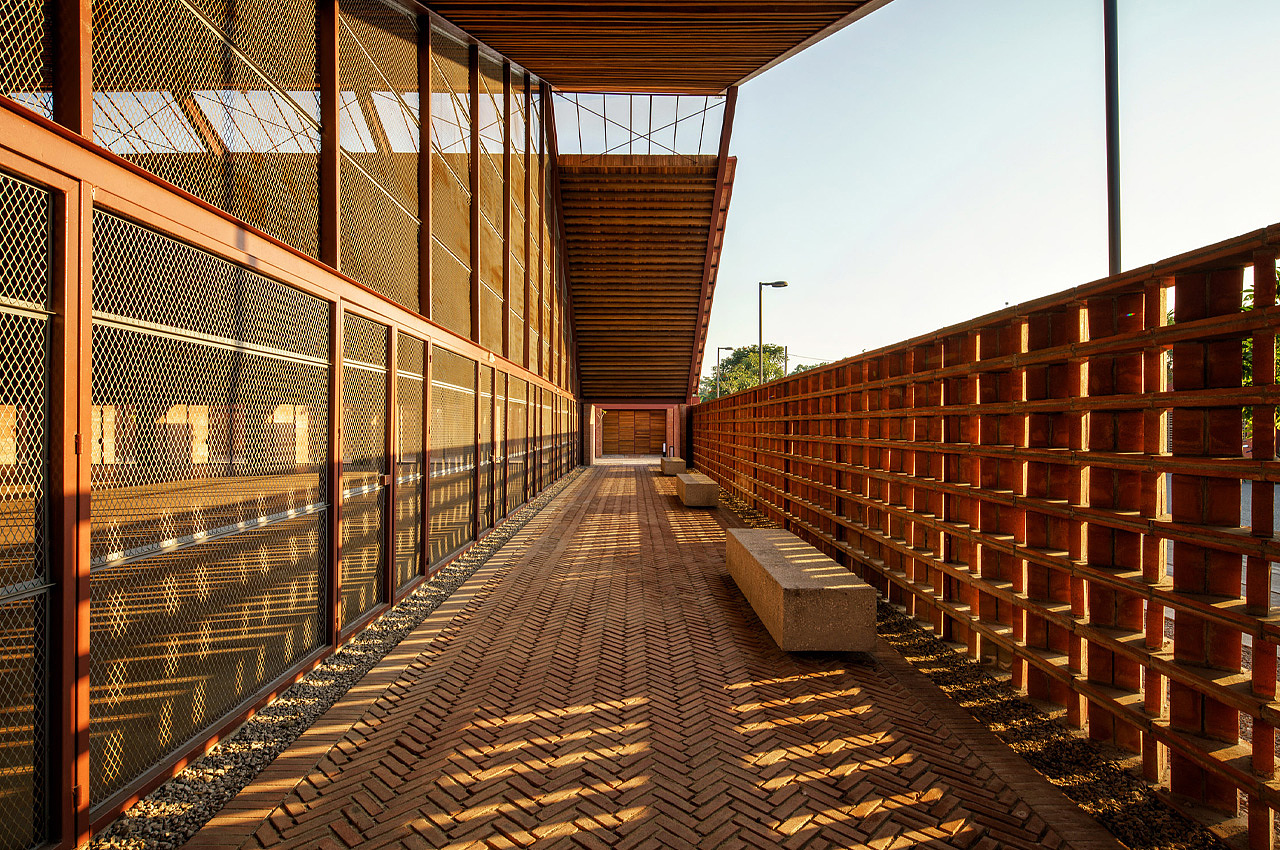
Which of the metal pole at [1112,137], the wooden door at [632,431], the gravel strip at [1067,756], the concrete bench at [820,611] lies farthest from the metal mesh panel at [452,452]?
the wooden door at [632,431]

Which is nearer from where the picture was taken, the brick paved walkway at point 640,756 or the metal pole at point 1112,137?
the brick paved walkway at point 640,756

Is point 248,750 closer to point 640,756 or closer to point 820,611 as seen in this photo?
point 640,756

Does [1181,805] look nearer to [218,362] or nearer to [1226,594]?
[1226,594]

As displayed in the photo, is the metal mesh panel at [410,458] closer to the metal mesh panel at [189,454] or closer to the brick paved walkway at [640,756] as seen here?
the metal mesh panel at [189,454]

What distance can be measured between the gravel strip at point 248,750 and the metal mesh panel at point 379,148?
10.4 feet

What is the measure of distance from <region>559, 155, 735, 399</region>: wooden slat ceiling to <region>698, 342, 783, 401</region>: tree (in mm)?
44487

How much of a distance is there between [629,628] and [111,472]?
370 centimetres

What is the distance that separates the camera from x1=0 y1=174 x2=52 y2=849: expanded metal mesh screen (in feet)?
7.50

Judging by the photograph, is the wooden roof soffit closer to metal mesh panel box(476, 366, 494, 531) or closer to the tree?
metal mesh panel box(476, 366, 494, 531)

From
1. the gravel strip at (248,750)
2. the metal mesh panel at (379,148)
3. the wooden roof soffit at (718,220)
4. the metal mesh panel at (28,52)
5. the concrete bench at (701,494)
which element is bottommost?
the gravel strip at (248,750)

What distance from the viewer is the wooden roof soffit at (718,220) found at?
1572 cm

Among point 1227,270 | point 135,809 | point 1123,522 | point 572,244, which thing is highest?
point 572,244

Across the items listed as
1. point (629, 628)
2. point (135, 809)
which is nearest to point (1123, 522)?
→ point (629, 628)

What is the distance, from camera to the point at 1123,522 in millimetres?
2893
